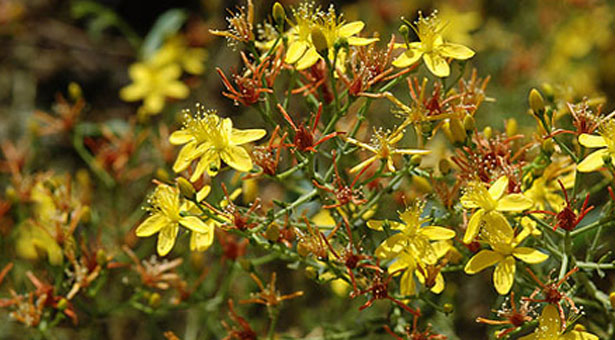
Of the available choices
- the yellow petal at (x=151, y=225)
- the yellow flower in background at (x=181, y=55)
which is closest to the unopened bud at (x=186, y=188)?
the yellow petal at (x=151, y=225)

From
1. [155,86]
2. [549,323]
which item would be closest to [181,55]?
[155,86]

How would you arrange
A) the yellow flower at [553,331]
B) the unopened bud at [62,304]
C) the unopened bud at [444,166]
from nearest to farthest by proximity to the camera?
the yellow flower at [553,331] < the unopened bud at [444,166] < the unopened bud at [62,304]

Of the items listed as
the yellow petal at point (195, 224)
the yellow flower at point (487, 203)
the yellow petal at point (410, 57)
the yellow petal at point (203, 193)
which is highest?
the yellow petal at point (410, 57)

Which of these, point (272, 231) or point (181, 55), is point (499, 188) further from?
point (181, 55)

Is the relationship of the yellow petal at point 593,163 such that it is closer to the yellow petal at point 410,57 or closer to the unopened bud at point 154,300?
the yellow petal at point 410,57

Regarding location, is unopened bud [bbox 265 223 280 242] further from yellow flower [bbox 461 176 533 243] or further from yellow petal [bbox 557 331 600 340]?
yellow petal [bbox 557 331 600 340]

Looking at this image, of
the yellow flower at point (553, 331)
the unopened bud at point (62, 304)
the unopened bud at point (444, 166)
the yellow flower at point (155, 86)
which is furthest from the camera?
the yellow flower at point (155, 86)
